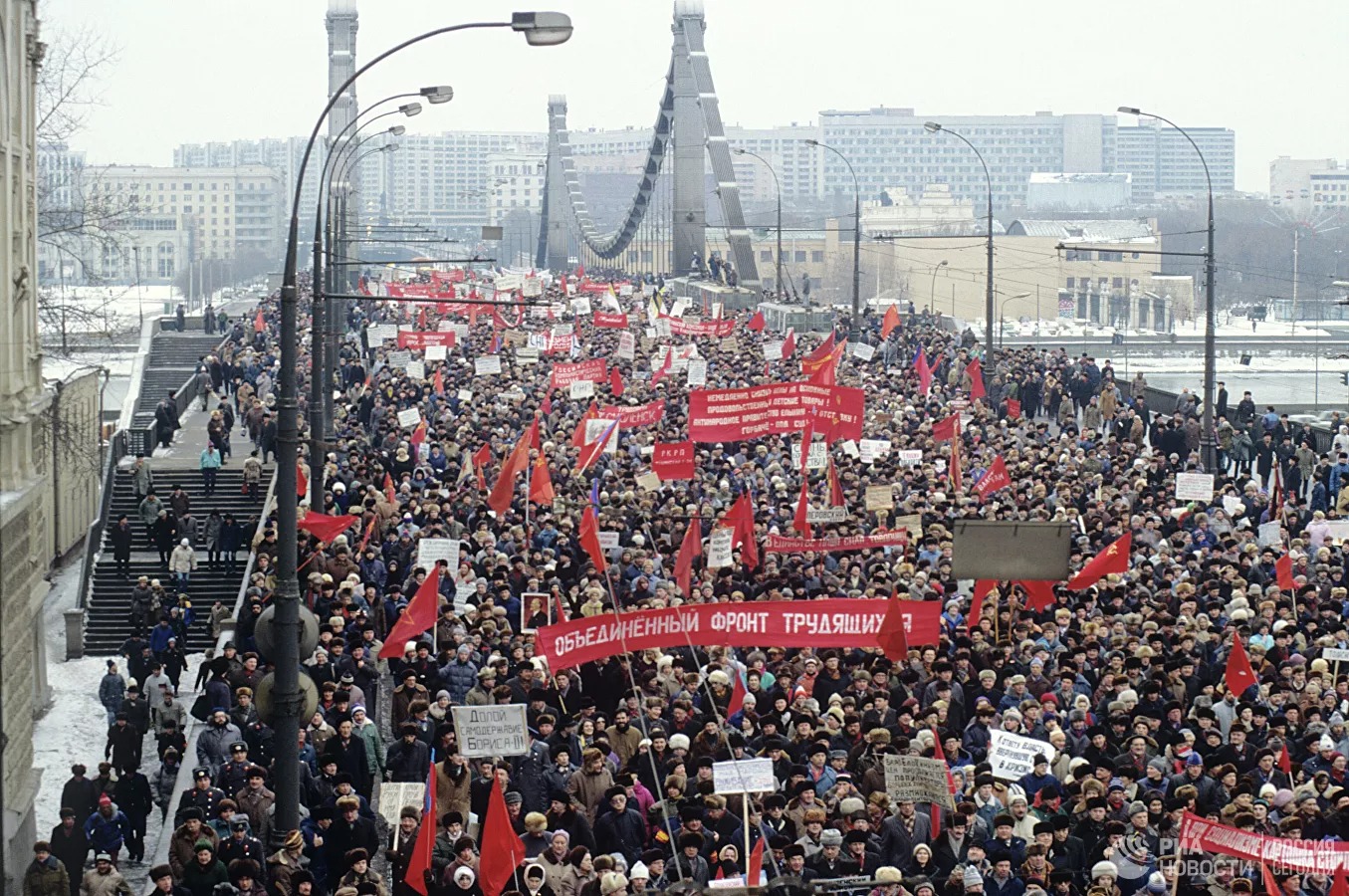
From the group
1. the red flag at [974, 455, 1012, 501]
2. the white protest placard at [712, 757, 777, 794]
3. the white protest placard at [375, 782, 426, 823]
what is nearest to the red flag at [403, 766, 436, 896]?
the white protest placard at [375, 782, 426, 823]

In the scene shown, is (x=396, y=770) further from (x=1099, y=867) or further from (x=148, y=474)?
(x=148, y=474)

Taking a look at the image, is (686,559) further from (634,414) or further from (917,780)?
(917,780)

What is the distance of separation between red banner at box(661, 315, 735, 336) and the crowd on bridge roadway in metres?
19.3

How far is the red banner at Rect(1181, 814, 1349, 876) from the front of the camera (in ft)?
40.5

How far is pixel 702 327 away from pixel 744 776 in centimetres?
3779

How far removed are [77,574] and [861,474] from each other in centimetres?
1305

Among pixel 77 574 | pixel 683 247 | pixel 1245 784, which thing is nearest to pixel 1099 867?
pixel 1245 784

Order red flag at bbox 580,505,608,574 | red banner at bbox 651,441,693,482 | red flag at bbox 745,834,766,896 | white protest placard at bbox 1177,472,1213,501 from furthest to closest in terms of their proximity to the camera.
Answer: red banner at bbox 651,441,693,482 → white protest placard at bbox 1177,472,1213,501 → red flag at bbox 580,505,608,574 → red flag at bbox 745,834,766,896

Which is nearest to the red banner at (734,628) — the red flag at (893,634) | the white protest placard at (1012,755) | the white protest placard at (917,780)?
the red flag at (893,634)

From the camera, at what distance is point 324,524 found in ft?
73.8

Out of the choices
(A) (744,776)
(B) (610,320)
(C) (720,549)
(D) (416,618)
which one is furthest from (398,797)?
(B) (610,320)

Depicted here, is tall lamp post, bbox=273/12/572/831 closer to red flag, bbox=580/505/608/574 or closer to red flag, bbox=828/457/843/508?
red flag, bbox=580/505/608/574

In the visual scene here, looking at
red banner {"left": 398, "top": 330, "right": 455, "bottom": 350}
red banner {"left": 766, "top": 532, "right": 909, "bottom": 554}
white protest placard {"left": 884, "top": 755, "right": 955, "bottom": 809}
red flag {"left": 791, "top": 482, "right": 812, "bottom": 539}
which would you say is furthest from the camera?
red banner {"left": 398, "top": 330, "right": 455, "bottom": 350}

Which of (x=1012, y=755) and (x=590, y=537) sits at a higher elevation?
(x=590, y=537)
